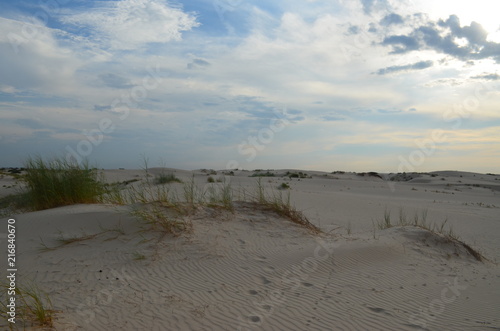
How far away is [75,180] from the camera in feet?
28.2

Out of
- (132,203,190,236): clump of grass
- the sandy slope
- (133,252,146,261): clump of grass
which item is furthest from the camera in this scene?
(132,203,190,236): clump of grass

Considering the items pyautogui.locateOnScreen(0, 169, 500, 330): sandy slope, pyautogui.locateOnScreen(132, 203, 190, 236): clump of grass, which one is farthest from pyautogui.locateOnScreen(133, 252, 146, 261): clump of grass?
pyautogui.locateOnScreen(132, 203, 190, 236): clump of grass

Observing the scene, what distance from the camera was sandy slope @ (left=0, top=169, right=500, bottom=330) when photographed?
3.80 meters

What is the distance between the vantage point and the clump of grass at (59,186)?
847 cm

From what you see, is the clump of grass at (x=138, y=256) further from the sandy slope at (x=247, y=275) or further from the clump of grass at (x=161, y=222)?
the clump of grass at (x=161, y=222)

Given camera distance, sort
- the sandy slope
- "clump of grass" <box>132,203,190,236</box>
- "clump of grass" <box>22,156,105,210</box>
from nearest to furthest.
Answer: the sandy slope
"clump of grass" <box>132,203,190,236</box>
"clump of grass" <box>22,156,105,210</box>

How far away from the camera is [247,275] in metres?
4.98

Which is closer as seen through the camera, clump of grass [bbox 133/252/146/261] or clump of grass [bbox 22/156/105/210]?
clump of grass [bbox 133/252/146/261]

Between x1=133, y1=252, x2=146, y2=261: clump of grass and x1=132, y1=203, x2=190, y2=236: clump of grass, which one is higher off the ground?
x1=132, y1=203, x2=190, y2=236: clump of grass

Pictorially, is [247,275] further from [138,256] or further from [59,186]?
[59,186]

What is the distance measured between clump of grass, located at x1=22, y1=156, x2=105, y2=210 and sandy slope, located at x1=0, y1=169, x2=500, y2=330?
835 millimetres

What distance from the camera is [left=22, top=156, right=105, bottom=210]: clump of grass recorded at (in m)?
8.47

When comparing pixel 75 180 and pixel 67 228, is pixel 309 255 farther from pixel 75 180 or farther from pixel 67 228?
pixel 75 180

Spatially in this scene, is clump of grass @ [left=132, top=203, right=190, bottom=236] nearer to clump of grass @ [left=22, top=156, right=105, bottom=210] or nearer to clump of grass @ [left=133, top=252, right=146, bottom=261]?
clump of grass @ [left=133, top=252, right=146, bottom=261]
